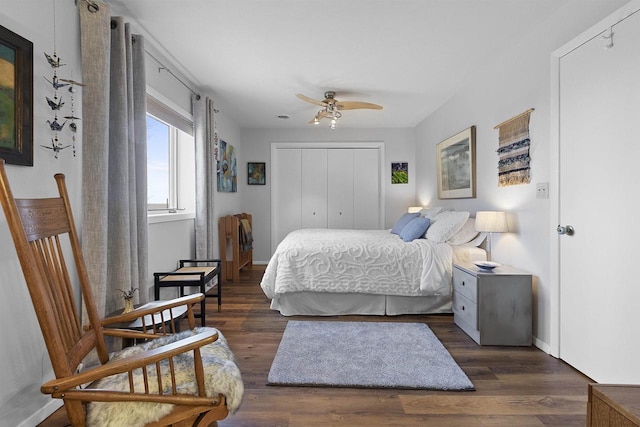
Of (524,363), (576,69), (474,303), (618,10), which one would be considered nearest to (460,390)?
(524,363)

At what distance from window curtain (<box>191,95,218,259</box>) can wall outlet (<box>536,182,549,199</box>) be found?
10.9 ft

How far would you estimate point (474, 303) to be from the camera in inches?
104

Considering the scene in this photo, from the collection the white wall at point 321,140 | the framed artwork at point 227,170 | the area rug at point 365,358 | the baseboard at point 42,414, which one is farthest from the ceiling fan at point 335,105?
the baseboard at point 42,414

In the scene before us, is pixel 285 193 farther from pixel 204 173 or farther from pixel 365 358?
pixel 365 358

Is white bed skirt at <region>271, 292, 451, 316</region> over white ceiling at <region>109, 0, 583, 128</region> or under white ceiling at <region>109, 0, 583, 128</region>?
under

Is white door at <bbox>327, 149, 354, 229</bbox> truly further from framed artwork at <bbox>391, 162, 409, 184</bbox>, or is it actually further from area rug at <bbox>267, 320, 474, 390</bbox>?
area rug at <bbox>267, 320, 474, 390</bbox>

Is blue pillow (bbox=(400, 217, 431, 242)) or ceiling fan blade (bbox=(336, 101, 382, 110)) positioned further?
ceiling fan blade (bbox=(336, 101, 382, 110))

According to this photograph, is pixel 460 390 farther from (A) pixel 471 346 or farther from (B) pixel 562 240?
(B) pixel 562 240

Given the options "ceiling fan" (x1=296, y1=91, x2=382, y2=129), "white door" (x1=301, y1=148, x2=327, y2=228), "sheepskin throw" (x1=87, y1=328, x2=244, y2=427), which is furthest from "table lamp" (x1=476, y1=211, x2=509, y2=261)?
"white door" (x1=301, y1=148, x2=327, y2=228)

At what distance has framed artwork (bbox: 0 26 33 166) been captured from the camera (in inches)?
58.6

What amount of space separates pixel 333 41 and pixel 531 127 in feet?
5.69

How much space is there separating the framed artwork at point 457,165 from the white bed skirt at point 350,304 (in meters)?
1.35

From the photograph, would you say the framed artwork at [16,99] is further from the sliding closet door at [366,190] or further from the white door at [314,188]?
the sliding closet door at [366,190]

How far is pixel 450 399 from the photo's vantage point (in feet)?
6.22
